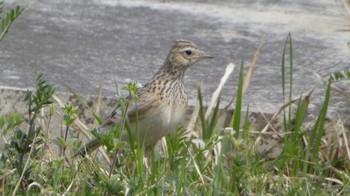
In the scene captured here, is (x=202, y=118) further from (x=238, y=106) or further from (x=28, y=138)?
(x=28, y=138)

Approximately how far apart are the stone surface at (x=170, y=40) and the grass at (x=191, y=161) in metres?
0.30

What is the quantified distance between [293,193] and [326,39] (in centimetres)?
296

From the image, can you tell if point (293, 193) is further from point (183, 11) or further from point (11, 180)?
point (183, 11)

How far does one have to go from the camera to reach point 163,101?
6387mm

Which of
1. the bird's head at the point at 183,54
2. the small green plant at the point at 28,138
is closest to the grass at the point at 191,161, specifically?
the small green plant at the point at 28,138

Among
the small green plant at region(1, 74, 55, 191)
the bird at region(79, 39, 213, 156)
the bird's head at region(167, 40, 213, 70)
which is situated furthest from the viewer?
the bird's head at region(167, 40, 213, 70)

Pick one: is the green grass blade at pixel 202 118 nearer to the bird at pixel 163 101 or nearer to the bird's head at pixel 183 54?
the bird at pixel 163 101

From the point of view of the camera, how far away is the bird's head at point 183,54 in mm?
6605

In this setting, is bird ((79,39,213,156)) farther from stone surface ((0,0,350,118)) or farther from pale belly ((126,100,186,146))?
stone surface ((0,0,350,118))

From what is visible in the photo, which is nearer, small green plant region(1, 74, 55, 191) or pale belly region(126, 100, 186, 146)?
small green plant region(1, 74, 55, 191)

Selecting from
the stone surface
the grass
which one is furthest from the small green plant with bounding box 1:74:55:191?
the stone surface

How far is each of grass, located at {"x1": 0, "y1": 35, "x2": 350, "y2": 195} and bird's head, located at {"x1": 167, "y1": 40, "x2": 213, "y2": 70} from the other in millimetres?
229

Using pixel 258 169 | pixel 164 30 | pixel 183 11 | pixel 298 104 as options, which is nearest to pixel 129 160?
pixel 258 169

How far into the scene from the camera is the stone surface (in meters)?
6.69
